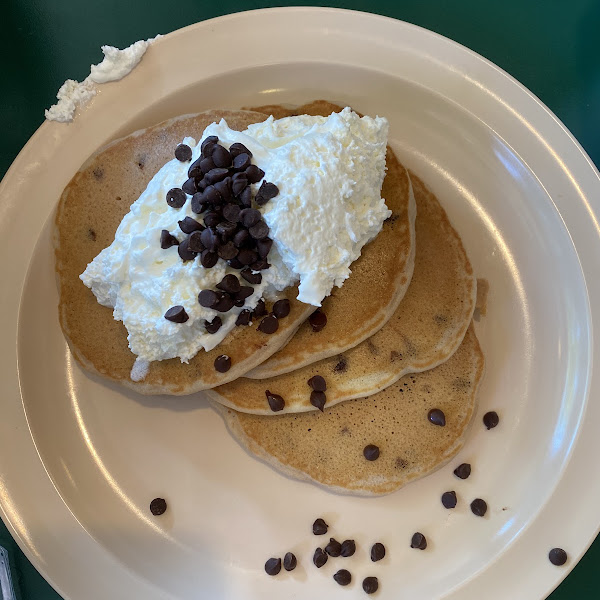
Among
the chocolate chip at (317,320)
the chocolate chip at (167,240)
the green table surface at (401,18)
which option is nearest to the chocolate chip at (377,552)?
the chocolate chip at (317,320)

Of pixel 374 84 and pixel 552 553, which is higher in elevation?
pixel 374 84

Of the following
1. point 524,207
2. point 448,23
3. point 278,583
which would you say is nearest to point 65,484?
point 278,583

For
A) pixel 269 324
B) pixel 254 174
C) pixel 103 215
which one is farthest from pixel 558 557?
pixel 103 215

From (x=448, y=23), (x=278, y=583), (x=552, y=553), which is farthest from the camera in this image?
(x=448, y=23)

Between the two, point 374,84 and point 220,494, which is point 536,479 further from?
point 374,84

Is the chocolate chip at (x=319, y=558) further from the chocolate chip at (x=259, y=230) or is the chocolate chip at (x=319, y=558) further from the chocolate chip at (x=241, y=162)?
the chocolate chip at (x=241, y=162)

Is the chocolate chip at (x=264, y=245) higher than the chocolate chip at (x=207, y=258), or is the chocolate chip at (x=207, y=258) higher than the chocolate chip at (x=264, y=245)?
the chocolate chip at (x=264, y=245)
